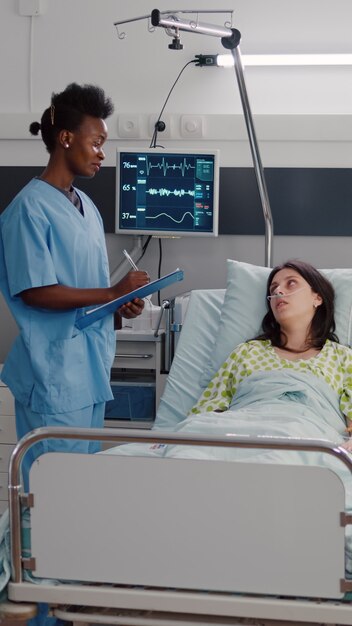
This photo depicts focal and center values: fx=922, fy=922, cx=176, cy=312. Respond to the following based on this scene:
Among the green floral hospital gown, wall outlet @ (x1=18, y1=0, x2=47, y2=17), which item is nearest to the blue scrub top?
the green floral hospital gown

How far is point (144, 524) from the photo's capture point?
1.83m

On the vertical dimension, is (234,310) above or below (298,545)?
above

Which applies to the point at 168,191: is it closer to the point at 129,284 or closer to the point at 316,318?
the point at 316,318

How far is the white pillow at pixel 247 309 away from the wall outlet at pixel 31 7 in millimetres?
1723

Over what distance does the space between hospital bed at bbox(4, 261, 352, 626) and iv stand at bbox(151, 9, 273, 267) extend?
1.93 meters

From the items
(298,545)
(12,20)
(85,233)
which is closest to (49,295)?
(85,233)

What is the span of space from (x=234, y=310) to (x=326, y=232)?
3.34ft

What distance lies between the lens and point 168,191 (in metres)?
3.88

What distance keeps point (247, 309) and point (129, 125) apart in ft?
4.35

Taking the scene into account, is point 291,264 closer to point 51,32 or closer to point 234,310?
point 234,310

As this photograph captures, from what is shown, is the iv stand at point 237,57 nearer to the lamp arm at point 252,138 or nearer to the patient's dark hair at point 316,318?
the lamp arm at point 252,138

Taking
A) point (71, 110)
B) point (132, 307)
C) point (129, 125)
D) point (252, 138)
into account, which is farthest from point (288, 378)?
point (129, 125)

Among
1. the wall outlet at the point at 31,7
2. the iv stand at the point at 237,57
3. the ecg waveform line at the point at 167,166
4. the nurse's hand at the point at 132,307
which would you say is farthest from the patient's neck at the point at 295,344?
the wall outlet at the point at 31,7

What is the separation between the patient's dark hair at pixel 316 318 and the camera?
306cm
